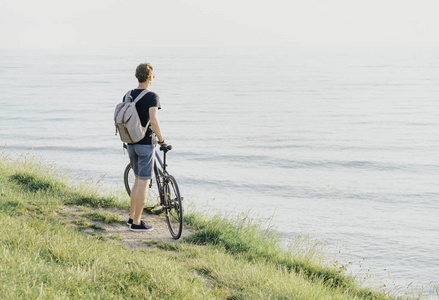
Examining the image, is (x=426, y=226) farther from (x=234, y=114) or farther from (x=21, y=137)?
(x=234, y=114)

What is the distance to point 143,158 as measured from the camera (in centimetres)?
701

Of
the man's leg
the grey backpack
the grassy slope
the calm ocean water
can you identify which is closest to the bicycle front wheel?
the grassy slope

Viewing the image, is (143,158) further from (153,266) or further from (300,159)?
(300,159)

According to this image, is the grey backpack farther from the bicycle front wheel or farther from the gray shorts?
the bicycle front wheel

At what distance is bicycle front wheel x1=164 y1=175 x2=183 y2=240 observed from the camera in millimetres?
7117

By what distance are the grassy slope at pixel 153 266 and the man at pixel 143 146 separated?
801 millimetres

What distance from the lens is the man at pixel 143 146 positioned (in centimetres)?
669

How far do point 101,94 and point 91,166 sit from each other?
119ft

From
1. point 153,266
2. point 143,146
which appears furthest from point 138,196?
point 153,266

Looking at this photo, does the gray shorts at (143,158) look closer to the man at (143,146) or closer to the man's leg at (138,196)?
the man at (143,146)

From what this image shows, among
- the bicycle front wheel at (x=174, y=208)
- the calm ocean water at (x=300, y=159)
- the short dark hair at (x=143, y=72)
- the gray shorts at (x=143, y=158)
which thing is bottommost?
the calm ocean water at (x=300, y=159)

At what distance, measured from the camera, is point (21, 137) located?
2592cm

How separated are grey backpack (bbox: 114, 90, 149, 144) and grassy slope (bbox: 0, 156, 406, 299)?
1.54 meters

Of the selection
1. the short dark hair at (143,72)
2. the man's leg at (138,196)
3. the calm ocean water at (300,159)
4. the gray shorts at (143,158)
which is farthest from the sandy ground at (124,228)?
the calm ocean water at (300,159)
